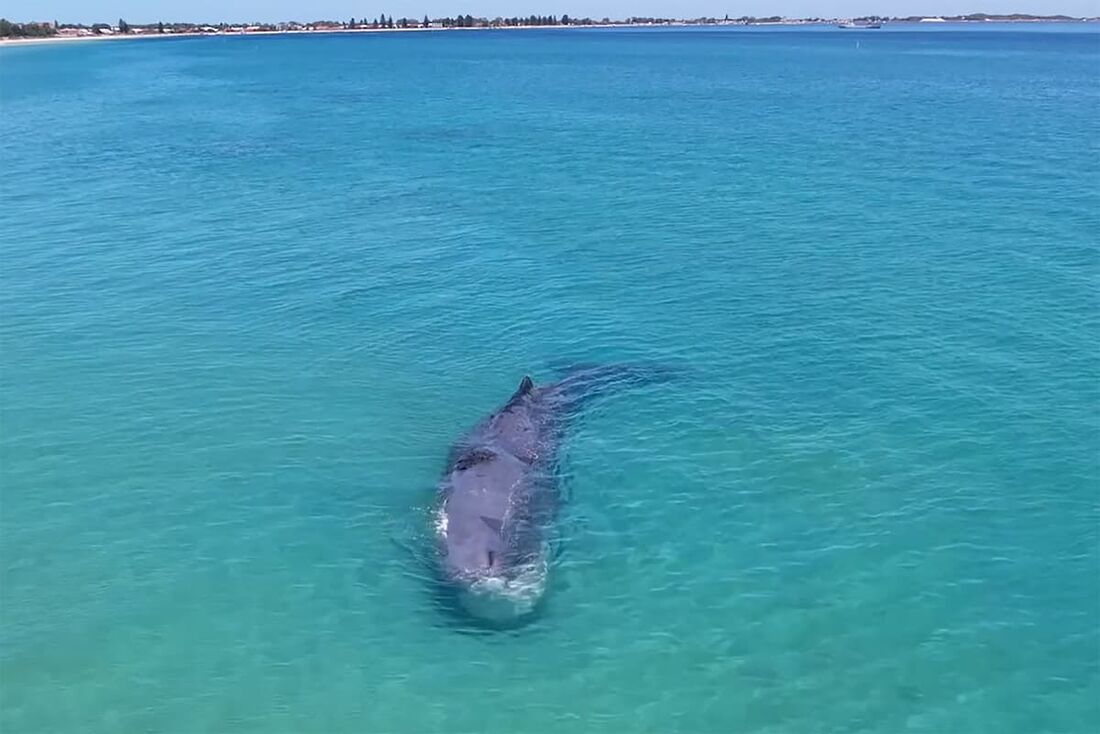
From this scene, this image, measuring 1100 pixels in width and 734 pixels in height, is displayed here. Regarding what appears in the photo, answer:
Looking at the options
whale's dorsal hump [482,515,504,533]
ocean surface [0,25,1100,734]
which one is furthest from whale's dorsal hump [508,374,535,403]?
whale's dorsal hump [482,515,504,533]

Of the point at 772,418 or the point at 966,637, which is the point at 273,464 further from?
the point at 966,637

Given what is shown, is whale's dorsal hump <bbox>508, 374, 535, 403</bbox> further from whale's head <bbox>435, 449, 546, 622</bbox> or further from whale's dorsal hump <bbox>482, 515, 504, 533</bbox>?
whale's dorsal hump <bbox>482, 515, 504, 533</bbox>

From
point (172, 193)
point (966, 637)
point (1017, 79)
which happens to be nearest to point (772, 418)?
point (966, 637)

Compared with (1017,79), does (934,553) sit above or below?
below

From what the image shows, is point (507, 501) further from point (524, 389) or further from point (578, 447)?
point (524, 389)

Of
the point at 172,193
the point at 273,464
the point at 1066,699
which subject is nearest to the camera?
the point at 1066,699

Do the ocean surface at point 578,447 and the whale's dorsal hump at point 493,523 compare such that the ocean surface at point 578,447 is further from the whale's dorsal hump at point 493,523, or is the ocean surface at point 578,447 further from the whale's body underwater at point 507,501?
the whale's dorsal hump at point 493,523
